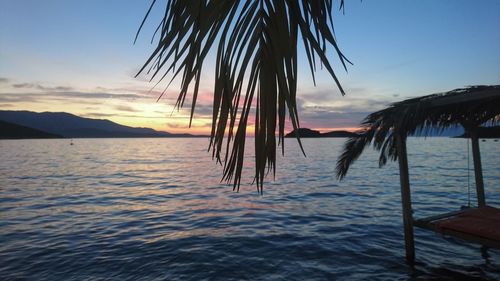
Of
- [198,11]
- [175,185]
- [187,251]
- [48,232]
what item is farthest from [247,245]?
[175,185]

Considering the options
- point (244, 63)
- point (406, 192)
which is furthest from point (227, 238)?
point (244, 63)

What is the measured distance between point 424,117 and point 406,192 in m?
2.38

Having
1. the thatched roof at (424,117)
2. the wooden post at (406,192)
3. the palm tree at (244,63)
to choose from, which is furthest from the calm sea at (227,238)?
the palm tree at (244,63)

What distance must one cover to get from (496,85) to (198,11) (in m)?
10.1

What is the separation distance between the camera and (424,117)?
10625 millimetres

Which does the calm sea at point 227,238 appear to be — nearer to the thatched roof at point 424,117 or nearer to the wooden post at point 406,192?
the wooden post at point 406,192

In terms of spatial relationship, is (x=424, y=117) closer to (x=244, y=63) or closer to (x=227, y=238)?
(x=227, y=238)

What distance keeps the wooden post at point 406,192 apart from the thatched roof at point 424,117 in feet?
1.19

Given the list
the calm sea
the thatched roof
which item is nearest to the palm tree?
the thatched roof

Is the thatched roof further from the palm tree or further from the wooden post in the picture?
the palm tree

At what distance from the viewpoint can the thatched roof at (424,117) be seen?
928 cm

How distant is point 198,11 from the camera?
122 centimetres

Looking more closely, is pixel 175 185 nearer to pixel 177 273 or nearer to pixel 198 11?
pixel 177 273

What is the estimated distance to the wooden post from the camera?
1021 centimetres
